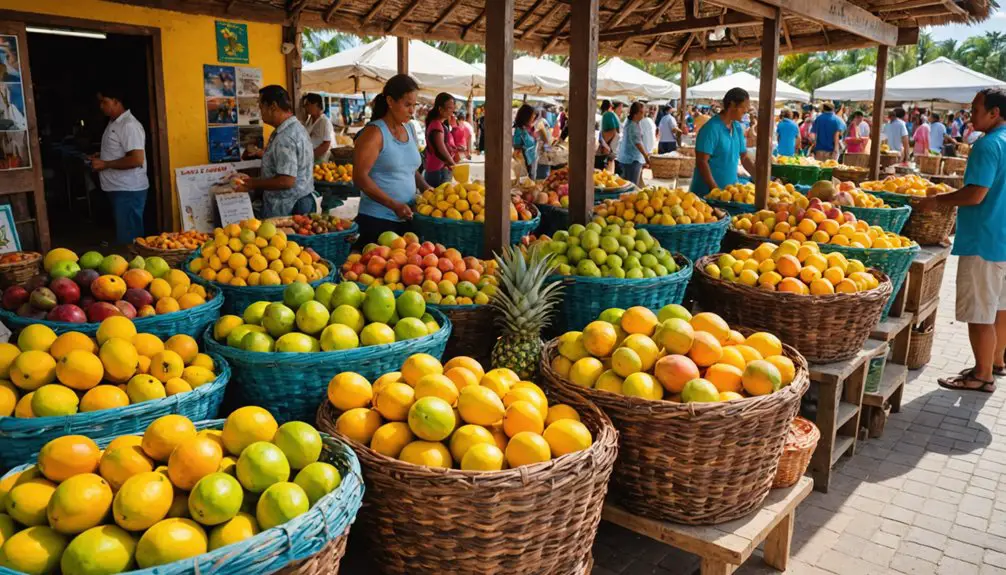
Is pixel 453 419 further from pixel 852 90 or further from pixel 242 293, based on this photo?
pixel 852 90

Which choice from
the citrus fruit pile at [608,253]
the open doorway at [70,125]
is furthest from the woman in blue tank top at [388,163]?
the open doorway at [70,125]

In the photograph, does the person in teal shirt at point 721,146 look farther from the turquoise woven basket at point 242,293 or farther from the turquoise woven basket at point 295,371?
the turquoise woven basket at point 295,371

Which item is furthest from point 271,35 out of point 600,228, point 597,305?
point 597,305

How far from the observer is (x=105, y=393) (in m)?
2.33

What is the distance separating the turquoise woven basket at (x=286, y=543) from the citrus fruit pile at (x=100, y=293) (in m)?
1.20

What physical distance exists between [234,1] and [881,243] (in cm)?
686

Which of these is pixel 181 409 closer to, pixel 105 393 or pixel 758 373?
pixel 105 393

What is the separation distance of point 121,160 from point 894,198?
23.9ft

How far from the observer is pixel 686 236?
5.06 meters

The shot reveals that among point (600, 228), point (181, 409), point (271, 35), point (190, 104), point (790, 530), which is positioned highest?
point (271, 35)

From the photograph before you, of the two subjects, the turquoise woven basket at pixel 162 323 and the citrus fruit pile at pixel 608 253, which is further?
the citrus fruit pile at pixel 608 253

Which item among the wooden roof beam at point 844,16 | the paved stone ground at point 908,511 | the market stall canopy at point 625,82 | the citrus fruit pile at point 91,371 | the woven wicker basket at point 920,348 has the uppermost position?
the market stall canopy at point 625,82

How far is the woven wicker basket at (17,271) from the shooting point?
17.2ft

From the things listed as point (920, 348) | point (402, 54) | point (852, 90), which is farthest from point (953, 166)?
point (402, 54)
